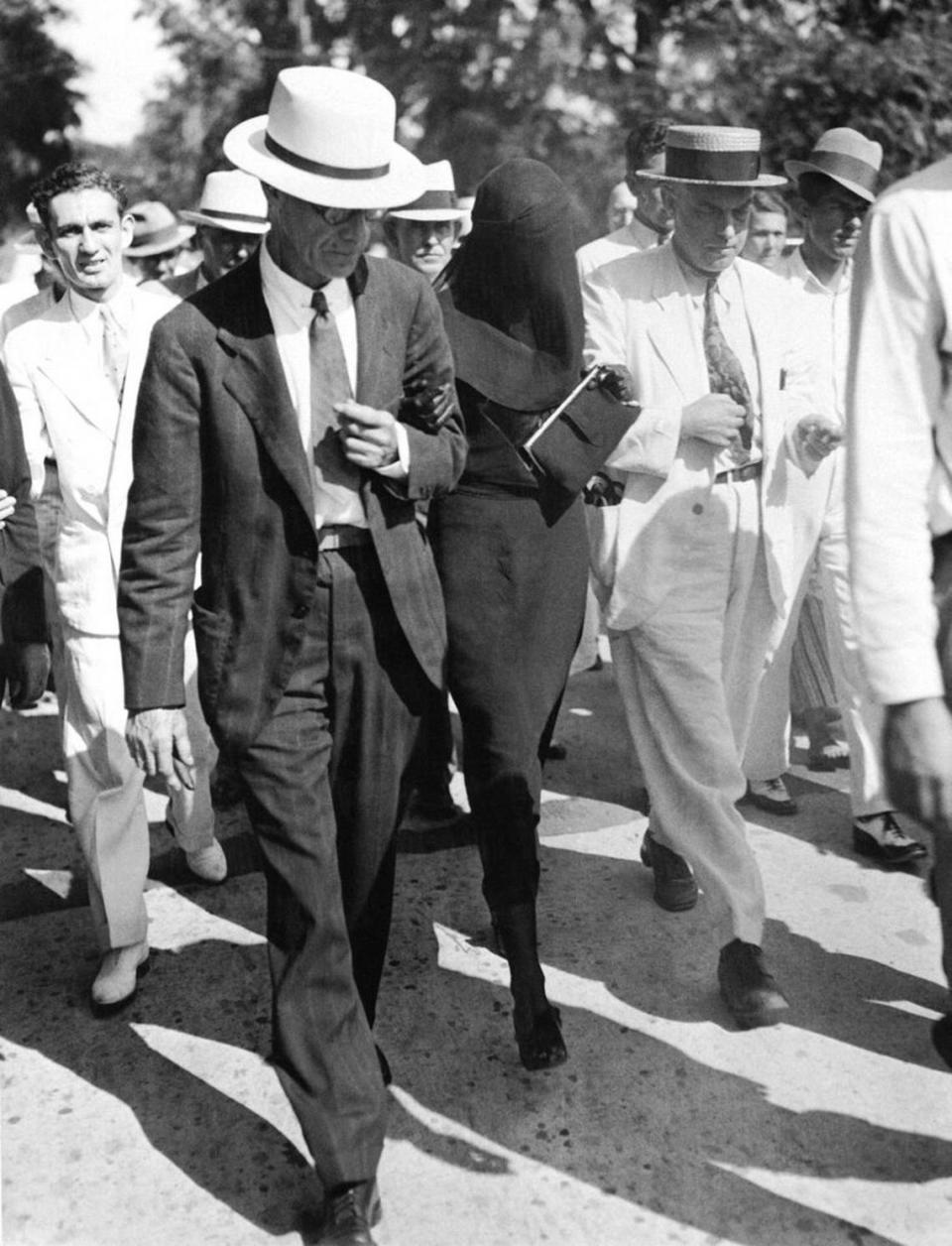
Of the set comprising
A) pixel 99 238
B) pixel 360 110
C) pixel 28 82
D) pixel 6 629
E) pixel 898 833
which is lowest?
pixel 28 82

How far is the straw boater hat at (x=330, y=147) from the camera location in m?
3.03

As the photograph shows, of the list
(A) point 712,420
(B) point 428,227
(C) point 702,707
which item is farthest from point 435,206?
(C) point 702,707

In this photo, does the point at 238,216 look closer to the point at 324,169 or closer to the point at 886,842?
the point at 324,169

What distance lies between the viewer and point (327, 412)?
3.15 metres

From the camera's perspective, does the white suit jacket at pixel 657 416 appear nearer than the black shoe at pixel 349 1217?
No

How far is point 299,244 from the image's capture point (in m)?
3.11

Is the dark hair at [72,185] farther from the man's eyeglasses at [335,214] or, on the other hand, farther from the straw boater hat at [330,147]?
the man's eyeglasses at [335,214]

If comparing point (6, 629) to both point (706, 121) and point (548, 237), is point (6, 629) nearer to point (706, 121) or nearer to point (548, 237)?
point (548, 237)

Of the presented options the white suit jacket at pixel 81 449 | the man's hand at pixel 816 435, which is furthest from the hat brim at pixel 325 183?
the man's hand at pixel 816 435

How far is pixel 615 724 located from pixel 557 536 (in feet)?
8.90

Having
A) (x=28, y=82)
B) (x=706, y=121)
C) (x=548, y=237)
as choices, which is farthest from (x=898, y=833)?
(x=28, y=82)

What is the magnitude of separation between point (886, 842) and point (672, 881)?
2.60 feet

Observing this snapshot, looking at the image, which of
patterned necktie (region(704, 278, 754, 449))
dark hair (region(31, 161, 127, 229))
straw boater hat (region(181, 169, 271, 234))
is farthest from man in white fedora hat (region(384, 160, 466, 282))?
patterned necktie (region(704, 278, 754, 449))

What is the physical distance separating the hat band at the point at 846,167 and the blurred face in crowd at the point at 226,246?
7.07 ft
